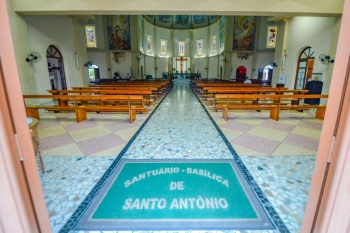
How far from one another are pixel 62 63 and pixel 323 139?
34.4 feet

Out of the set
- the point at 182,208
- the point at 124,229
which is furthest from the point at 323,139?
the point at 124,229

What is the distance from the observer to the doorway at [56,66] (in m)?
8.30

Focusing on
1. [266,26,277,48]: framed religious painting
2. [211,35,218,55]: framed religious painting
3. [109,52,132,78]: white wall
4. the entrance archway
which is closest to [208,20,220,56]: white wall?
[211,35,218,55]: framed religious painting

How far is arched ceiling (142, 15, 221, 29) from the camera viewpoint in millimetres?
21422

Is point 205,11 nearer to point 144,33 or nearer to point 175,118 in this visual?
point 175,118

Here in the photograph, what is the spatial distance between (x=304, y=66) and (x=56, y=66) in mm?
12245

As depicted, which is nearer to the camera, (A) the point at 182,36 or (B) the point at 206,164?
(B) the point at 206,164

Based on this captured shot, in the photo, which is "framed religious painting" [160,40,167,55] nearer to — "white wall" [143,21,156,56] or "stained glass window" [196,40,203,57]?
"white wall" [143,21,156,56]

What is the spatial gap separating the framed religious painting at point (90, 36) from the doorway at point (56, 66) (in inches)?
302

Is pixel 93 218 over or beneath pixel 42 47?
beneath

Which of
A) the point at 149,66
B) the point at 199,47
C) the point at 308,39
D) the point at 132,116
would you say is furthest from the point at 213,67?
the point at 132,116

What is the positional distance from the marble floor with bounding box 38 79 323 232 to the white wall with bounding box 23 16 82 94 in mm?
3505

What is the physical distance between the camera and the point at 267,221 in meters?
1.46

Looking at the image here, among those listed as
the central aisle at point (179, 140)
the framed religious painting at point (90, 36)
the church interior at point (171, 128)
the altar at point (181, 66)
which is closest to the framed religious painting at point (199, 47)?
the altar at point (181, 66)
